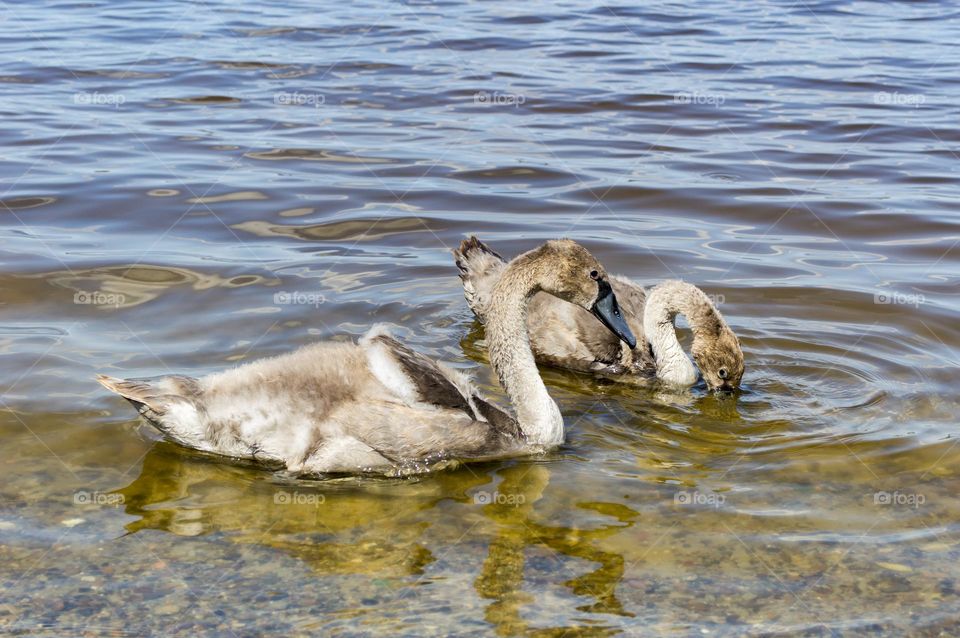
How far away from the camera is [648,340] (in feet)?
29.7

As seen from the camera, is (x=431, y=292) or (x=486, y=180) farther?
(x=486, y=180)

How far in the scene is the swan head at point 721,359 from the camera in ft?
27.6

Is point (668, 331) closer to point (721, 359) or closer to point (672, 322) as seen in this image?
point (672, 322)

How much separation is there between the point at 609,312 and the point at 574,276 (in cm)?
40

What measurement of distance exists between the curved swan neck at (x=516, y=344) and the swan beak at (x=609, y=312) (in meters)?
0.43

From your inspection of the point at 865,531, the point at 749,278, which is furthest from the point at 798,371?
the point at 865,531

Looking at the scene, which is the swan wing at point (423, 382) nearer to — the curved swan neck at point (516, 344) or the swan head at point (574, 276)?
the curved swan neck at point (516, 344)

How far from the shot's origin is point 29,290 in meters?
9.28

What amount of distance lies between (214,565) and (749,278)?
20.1 ft

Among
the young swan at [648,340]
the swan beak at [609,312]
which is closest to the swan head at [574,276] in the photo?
the swan beak at [609,312]

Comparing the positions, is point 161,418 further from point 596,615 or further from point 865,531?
point 865,531

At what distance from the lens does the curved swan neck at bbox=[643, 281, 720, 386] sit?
28.7 ft

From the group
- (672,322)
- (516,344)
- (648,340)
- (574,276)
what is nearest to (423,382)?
(516,344)

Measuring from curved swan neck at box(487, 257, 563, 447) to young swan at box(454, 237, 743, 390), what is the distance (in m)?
1.22
